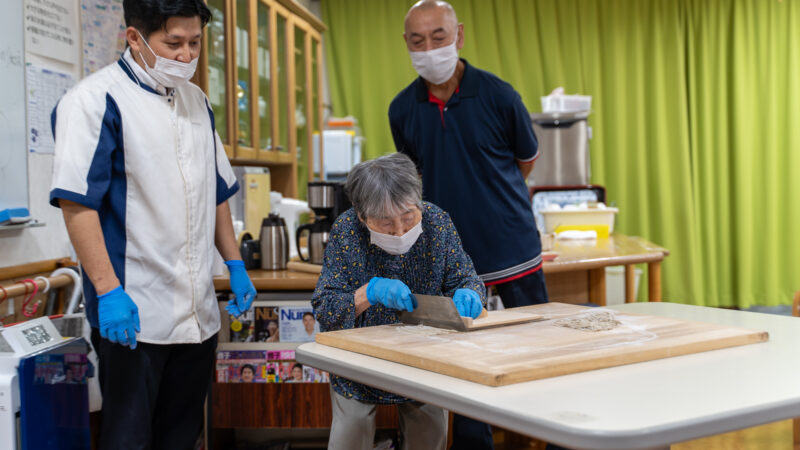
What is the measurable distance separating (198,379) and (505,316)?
2.77 ft

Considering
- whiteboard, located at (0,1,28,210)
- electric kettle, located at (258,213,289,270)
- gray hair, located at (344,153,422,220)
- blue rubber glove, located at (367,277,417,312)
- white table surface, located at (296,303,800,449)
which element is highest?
whiteboard, located at (0,1,28,210)

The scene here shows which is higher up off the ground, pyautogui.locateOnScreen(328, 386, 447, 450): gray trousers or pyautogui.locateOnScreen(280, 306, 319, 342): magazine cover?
pyautogui.locateOnScreen(280, 306, 319, 342): magazine cover

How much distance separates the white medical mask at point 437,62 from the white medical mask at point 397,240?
0.64 metres

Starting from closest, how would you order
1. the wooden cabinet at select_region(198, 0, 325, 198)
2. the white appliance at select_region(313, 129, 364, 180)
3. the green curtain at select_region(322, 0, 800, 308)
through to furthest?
the wooden cabinet at select_region(198, 0, 325, 198) → the white appliance at select_region(313, 129, 364, 180) → the green curtain at select_region(322, 0, 800, 308)

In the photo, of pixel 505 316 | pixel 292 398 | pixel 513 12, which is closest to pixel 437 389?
pixel 505 316

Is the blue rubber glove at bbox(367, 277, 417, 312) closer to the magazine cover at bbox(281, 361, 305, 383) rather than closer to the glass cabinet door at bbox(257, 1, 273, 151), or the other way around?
the magazine cover at bbox(281, 361, 305, 383)

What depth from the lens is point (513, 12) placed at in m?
5.20

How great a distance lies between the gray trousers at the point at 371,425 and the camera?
1.61 meters

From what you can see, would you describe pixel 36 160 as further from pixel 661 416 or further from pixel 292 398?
pixel 661 416

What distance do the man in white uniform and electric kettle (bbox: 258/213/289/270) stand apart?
76 cm

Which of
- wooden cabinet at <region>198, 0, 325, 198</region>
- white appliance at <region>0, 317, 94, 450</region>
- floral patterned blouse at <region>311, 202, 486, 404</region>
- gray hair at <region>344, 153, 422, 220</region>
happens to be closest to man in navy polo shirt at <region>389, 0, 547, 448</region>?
floral patterned blouse at <region>311, 202, 486, 404</region>

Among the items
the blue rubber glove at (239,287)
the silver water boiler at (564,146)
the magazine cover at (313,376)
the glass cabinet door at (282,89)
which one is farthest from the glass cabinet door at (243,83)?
the silver water boiler at (564,146)

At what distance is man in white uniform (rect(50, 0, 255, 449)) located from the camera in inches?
63.1

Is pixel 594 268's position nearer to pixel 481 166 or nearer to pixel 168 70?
pixel 481 166
